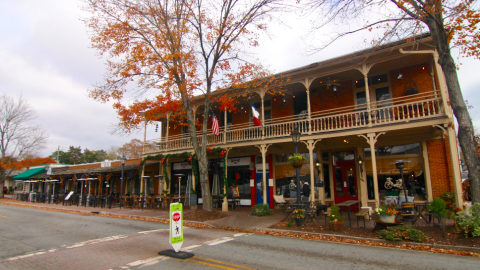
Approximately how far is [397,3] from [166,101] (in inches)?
519

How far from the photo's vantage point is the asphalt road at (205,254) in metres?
5.79

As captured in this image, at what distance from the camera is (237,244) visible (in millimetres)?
7930

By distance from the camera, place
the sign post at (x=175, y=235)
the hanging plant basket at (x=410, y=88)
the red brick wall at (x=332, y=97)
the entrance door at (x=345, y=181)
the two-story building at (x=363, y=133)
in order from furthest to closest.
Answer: the red brick wall at (x=332, y=97) → the entrance door at (x=345, y=181) → the hanging plant basket at (x=410, y=88) → the two-story building at (x=363, y=133) → the sign post at (x=175, y=235)

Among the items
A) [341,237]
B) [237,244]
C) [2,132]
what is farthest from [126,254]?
[2,132]

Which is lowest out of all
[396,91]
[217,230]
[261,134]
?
[217,230]

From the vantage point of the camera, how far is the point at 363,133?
12344 mm

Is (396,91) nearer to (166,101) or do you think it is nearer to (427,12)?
(427,12)

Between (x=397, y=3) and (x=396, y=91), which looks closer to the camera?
(x=397, y=3)

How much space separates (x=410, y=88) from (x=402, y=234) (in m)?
8.36

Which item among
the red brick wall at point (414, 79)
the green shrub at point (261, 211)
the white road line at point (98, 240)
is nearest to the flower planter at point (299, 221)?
the green shrub at point (261, 211)

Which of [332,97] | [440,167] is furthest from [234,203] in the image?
[440,167]

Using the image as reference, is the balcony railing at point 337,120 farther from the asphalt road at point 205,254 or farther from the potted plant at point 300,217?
the asphalt road at point 205,254

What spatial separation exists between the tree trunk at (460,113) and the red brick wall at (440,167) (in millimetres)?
4702

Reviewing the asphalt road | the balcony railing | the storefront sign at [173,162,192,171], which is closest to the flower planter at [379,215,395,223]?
the asphalt road
